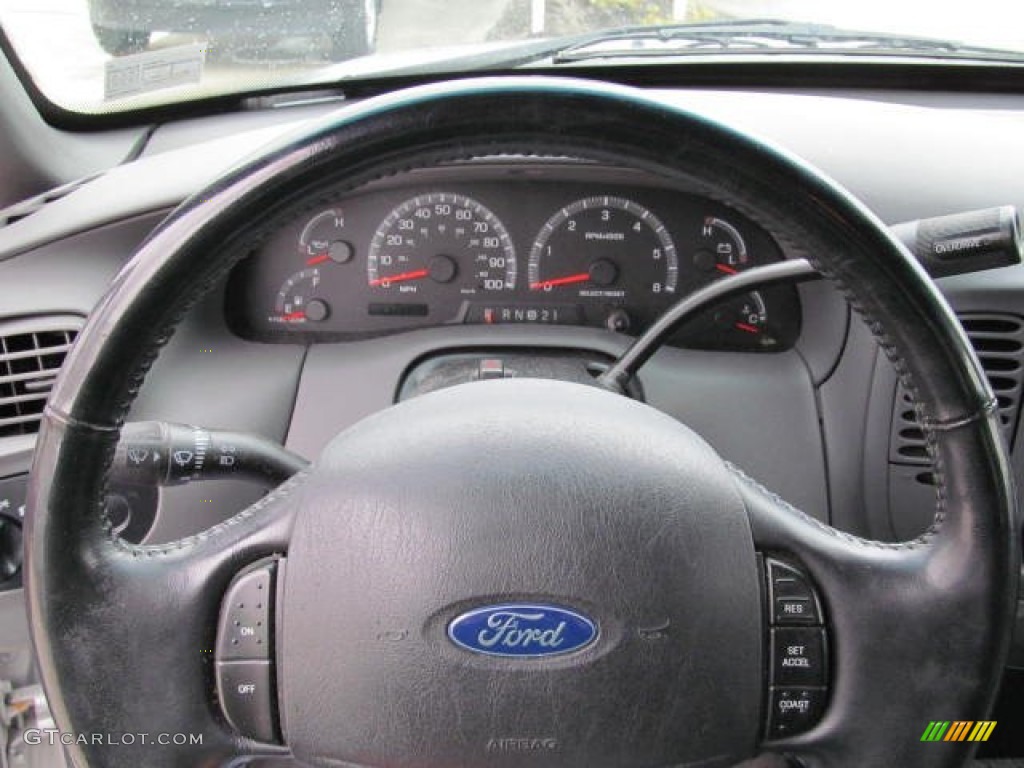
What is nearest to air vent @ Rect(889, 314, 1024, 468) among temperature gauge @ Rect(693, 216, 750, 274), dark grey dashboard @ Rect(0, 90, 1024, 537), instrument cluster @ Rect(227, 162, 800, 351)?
dark grey dashboard @ Rect(0, 90, 1024, 537)

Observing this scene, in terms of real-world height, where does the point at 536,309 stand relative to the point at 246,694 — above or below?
above

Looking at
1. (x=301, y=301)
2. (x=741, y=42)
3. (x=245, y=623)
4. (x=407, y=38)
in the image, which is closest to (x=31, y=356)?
(x=301, y=301)

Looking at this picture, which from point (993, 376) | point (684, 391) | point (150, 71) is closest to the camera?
point (993, 376)

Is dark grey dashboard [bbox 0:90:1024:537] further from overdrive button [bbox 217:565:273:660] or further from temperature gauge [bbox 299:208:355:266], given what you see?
overdrive button [bbox 217:565:273:660]

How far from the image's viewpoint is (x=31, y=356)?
1901 mm

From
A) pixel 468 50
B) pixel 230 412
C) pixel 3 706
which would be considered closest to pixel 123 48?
pixel 468 50

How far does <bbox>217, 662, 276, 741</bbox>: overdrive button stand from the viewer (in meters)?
1.00

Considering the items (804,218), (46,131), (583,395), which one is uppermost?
(46,131)

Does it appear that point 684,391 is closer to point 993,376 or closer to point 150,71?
point 993,376

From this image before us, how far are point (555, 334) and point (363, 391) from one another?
1.18ft

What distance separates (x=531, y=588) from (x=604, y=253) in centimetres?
113

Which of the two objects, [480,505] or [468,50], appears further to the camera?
[468,50]

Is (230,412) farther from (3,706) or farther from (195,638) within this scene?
(195,638)

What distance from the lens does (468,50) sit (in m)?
2.26
